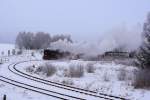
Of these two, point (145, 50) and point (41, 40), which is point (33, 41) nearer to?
point (41, 40)

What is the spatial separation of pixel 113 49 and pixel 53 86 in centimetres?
2034

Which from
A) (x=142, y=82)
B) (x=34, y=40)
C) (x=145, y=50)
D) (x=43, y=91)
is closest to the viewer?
(x=43, y=91)

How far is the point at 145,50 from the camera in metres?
25.5

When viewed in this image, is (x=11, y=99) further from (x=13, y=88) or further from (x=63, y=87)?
(x=63, y=87)

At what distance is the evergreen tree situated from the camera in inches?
992

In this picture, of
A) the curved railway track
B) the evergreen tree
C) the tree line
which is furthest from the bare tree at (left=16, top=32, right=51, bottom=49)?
the curved railway track

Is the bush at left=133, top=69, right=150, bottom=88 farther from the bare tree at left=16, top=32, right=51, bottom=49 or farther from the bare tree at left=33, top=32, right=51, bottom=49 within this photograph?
the bare tree at left=16, top=32, right=51, bottom=49

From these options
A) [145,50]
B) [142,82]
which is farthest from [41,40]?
[142,82]

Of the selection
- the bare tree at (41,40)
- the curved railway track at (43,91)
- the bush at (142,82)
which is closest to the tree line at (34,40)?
the bare tree at (41,40)

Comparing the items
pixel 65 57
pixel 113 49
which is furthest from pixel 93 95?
pixel 65 57

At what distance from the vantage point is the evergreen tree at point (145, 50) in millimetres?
25203

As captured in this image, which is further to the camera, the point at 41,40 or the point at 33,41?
the point at 41,40

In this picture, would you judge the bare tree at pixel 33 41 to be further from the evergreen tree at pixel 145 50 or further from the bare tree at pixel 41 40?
the evergreen tree at pixel 145 50

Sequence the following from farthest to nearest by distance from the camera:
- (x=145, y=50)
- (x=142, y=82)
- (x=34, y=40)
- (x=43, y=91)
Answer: (x=34, y=40)
(x=145, y=50)
(x=142, y=82)
(x=43, y=91)
